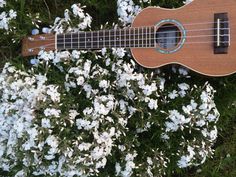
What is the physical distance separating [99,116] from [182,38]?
2.02 ft

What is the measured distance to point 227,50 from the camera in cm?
194

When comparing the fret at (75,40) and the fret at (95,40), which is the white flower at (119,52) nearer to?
the fret at (95,40)

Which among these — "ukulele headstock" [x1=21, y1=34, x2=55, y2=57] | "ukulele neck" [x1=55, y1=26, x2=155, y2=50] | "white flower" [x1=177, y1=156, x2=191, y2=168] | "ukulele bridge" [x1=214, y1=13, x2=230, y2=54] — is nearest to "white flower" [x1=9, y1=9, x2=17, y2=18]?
"ukulele headstock" [x1=21, y1=34, x2=55, y2=57]

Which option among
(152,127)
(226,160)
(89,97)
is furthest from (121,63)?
A: (226,160)

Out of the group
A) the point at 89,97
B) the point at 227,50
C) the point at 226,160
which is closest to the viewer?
Answer: the point at 227,50

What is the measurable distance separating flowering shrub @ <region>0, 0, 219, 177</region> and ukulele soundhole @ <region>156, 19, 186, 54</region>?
0.51 feet

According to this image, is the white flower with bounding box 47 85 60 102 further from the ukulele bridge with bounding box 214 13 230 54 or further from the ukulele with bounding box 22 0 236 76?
the ukulele bridge with bounding box 214 13 230 54

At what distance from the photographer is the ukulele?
76.7 inches

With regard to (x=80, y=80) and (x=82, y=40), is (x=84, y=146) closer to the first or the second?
(x=80, y=80)

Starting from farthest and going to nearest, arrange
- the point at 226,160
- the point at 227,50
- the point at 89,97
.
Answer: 1. the point at 226,160
2. the point at 89,97
3. the point at 227,50

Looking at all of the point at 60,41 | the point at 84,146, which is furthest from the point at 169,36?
the point at 84,146

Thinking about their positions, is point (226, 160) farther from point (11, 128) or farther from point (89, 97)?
point (11, 128)

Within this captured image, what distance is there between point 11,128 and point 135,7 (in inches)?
40.0

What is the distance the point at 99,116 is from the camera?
198 cm
